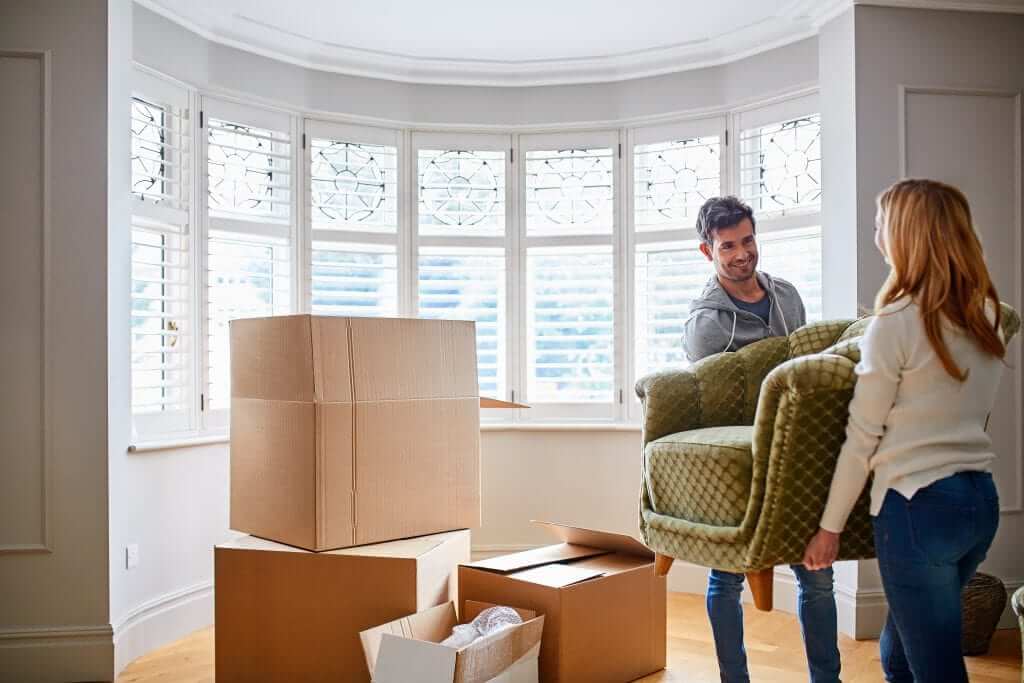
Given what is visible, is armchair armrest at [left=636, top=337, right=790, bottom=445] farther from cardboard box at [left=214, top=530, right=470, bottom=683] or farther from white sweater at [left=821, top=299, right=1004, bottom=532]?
cardboard box at [left=214, top=530, right=470, bottom=683]

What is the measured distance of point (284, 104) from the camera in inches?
145

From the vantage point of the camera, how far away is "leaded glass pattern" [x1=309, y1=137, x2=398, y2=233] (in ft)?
12.4

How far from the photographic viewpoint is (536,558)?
2.79 m

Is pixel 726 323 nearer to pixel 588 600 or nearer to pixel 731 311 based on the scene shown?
pixel 731 311

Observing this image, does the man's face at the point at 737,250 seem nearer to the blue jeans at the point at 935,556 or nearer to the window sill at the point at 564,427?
the blue jeans at the point at 935,556

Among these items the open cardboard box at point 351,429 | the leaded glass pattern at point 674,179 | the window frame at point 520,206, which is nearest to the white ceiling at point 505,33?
the window frame at point 520,206

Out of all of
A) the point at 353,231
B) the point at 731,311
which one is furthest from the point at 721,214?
the point at 353,231

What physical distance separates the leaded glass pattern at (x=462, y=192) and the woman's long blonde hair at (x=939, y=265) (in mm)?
2491

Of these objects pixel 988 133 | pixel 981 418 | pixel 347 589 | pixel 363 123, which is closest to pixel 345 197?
pixel 363 123

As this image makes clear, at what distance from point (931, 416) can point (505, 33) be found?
256cm

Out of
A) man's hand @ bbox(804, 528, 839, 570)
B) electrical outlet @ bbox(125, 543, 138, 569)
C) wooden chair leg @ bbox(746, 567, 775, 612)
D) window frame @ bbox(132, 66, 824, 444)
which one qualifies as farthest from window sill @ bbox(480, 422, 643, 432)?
man's hand @ bbox(804, 528, 839, 570)

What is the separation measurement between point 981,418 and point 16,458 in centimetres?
266

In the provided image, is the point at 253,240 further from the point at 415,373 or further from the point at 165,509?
the point at 415,373

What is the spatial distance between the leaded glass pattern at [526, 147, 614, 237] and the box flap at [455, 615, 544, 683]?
6.61 ft
